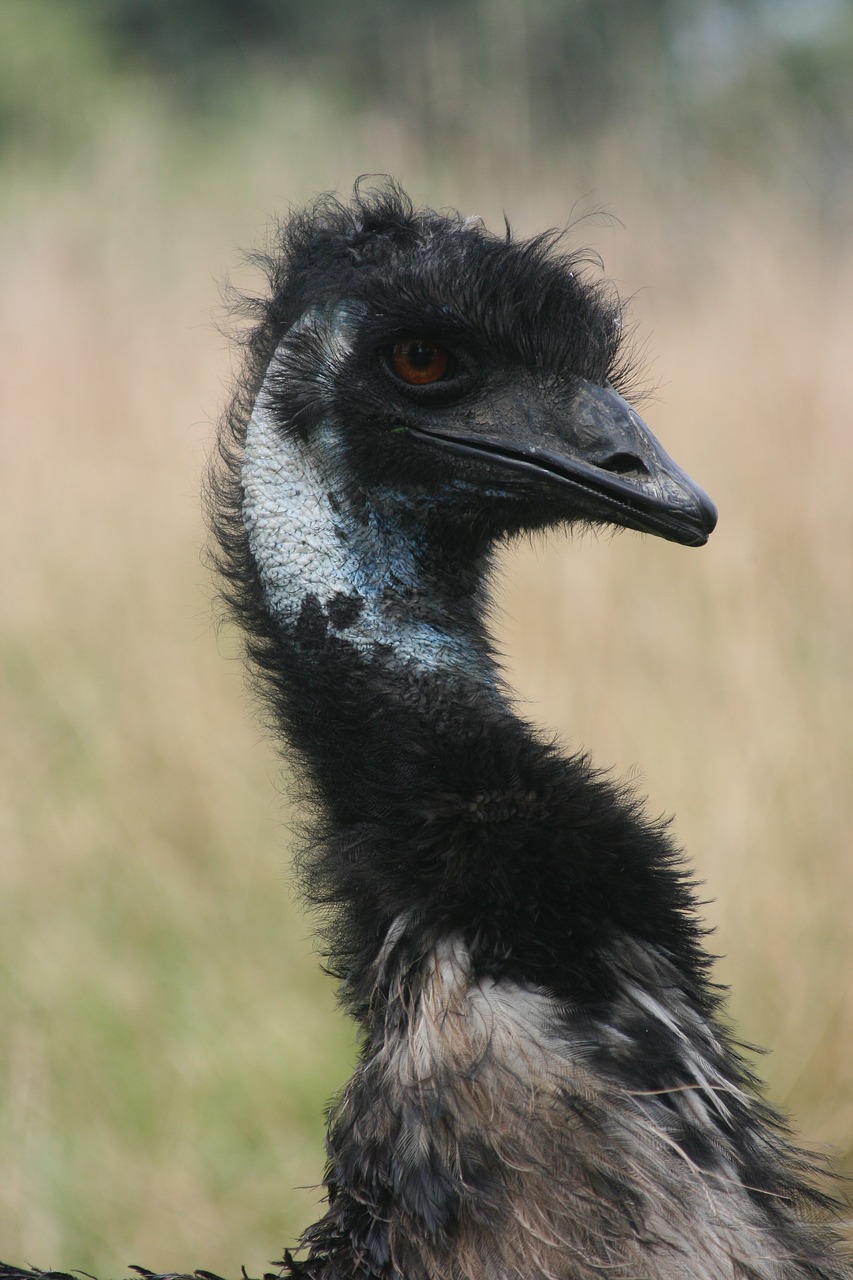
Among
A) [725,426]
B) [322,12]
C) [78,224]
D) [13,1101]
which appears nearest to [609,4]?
[322,12]

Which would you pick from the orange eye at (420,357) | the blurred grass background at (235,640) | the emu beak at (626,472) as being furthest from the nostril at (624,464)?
the blurred grass background at (235,640)

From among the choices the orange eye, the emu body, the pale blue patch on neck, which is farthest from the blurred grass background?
the orange eye

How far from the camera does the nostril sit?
6.75 ft

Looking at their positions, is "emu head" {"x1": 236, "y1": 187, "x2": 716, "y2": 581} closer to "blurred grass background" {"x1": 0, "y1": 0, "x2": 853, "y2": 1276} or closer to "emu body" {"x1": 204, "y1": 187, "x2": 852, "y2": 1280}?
"emu body" {"x1": 204, "y1": 187, "x2": 852, "y2": 1280}

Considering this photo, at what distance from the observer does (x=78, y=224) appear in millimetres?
7781

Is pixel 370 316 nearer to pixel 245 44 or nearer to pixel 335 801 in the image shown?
pixel 335 801

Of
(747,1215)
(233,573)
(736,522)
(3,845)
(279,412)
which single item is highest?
(736,522)

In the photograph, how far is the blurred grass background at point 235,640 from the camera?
370 centimetres

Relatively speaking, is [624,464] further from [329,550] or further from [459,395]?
[329,550]

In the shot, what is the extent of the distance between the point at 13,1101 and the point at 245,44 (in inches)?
566

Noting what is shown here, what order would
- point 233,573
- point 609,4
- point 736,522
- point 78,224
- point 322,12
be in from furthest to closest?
point 322,12 < point 609,4 < point 78,224 < point 736,522 < point 233,573

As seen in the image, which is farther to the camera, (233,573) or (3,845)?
(3,845)

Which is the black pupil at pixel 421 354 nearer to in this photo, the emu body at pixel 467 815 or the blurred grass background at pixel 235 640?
the emu body at pixel 467 815

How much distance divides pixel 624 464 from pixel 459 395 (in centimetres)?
27
